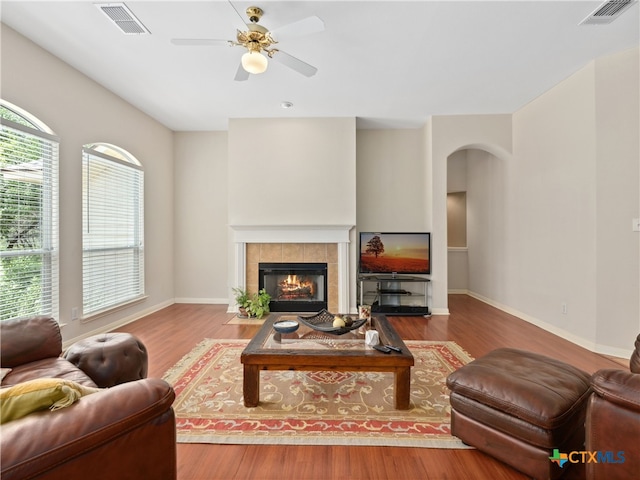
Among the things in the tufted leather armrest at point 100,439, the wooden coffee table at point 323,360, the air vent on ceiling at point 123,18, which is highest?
the air vent on ceiling at point 123,18

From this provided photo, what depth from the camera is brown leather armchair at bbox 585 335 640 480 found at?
44.1 inches

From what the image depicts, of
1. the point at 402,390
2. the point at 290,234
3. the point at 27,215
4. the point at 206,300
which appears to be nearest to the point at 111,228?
the point at 27,215

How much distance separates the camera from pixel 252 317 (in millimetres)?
4383

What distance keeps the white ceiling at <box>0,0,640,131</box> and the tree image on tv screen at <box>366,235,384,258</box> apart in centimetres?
194

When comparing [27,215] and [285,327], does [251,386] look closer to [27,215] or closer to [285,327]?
[285,327]

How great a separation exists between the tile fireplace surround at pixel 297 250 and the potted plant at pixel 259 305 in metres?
0.22

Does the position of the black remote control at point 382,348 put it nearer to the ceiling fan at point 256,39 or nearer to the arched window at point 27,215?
the ceiling fan at point 256,39

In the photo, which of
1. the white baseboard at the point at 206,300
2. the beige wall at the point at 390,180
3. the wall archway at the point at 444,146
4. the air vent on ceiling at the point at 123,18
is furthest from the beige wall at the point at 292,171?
the air vent on ceiling at the point at 123,18

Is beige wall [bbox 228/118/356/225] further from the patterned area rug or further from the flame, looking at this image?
the patterned area rug

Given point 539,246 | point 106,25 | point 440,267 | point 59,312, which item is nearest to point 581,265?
point 539,246

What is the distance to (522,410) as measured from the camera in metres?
1.44

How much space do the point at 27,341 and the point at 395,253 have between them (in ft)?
13.7

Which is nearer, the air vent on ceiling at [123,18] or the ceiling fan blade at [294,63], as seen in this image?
the air vent on ceiling at [123,18]

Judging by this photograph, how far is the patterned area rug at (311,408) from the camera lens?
1.79 metres
